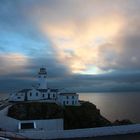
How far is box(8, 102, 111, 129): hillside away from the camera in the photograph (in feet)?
123

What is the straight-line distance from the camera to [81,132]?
18953mm

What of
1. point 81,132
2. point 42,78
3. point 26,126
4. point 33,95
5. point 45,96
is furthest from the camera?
point 42,78

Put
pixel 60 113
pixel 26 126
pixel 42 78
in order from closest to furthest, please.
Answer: pixel 26 126 → pixel 60 113 → pixel 42 78

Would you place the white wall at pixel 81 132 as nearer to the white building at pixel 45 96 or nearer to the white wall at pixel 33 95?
the white building at pixel 45 96

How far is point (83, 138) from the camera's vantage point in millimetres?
18625

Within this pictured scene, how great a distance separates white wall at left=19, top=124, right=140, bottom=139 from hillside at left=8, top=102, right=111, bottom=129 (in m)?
17.0

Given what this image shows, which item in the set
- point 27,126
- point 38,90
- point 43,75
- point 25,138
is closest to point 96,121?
point 38,90

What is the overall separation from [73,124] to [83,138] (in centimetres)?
2286

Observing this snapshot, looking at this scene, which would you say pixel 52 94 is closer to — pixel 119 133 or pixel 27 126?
pixel 27 126

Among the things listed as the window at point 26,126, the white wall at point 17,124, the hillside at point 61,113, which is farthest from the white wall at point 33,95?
the window at point 26,126

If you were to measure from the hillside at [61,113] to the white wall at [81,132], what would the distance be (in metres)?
17.0

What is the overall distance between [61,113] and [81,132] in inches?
860

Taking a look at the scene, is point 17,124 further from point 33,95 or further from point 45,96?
point 45,96

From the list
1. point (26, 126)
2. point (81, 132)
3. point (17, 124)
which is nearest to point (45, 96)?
point (17, 124)
